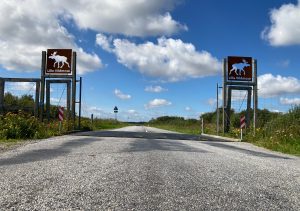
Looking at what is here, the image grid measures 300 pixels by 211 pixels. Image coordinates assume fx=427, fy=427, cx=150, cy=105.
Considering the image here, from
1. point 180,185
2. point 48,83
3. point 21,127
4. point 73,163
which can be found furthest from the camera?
point 48,83

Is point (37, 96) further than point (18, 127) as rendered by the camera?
Yes

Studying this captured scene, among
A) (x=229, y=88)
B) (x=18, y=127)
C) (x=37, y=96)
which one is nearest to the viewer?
(x=18, y=127)

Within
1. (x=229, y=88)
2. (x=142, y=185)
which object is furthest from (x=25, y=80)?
(x=142, y=185)

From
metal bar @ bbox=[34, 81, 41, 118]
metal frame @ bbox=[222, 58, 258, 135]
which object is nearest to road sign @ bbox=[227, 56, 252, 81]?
metal frame @ bbox=[222, 58, 258, 135]

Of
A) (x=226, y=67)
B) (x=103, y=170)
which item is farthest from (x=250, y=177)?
(x=226, y=67)

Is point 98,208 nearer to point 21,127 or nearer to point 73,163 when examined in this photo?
point 73,163

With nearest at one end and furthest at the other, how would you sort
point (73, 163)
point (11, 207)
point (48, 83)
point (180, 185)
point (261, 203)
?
1. point (11, 207)
2. point (261, 203)
3. point (180, 185)
4. point (73, 163)
5. point (48, 83)

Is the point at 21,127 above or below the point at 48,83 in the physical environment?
below

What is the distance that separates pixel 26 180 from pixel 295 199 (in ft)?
13.5

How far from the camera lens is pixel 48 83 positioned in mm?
30266

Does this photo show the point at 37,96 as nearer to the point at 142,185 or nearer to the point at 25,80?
the point at 25,80

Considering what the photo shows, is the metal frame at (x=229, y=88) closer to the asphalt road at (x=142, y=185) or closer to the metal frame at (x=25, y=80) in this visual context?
the metal frame at (x=25, y=80)

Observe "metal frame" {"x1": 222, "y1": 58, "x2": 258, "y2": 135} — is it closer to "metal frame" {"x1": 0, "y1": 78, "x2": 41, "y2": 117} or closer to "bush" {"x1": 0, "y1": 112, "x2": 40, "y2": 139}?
"metal frame" {"x1": 0, "y1": 78, "x2": 41, "y2": 117}

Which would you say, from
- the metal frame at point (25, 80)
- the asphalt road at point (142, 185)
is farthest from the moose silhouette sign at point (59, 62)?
the asphalt road at point (142, 185)
